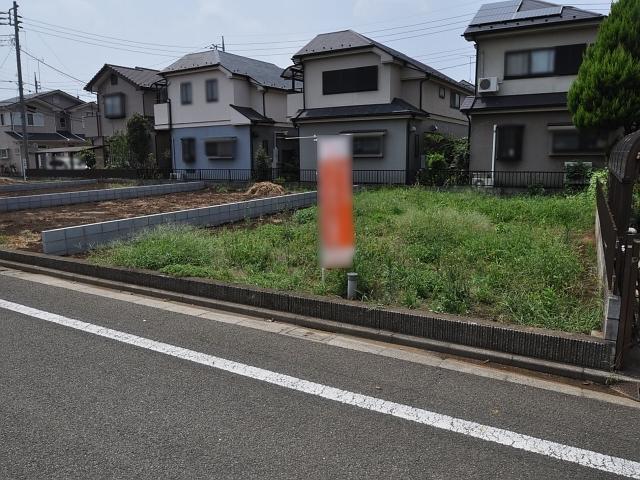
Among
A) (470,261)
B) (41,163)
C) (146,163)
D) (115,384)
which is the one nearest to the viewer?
(115,384)

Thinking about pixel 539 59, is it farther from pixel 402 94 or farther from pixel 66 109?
pixel 66 109

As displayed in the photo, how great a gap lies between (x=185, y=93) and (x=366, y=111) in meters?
11.2

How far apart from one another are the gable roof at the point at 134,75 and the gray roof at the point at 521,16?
2003 cm

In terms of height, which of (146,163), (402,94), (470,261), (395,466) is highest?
(402,94)

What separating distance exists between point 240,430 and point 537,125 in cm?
1691

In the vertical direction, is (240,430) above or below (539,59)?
below

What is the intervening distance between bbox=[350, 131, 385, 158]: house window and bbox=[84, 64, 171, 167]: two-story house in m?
12.9

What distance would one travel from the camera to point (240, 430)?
3092mm

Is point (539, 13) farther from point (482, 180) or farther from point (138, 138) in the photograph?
point (138, 138)

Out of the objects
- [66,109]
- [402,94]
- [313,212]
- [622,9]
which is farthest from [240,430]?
[66,109]

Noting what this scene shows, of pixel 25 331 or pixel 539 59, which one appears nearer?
pixel 25 331

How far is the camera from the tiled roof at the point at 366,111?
64.4 feet

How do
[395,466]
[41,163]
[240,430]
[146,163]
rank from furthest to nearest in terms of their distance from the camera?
[41,163] → [146,163] → [240,430] → [395,466]

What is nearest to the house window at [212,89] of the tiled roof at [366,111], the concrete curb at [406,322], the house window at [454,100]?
the tiled roof at [366,111]
